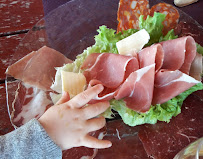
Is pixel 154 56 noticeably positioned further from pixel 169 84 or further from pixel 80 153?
pixel 80 153

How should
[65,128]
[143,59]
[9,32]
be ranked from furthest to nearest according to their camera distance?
1. [9,32]
2. [143,59]
3. [65,128]

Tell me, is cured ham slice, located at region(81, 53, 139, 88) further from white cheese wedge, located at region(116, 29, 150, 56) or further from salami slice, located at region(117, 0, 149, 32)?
salami slice, located at region(117, 0, 149, 32)

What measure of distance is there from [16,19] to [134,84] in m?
0.71

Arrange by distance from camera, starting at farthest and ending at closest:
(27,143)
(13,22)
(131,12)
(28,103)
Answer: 1. (13,22)
2. (131,12)
3. (28,103)
4. (27,143)

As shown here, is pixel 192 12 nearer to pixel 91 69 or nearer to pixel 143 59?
pixel 143 59

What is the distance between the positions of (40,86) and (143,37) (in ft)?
1.43

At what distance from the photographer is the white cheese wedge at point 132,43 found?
89 centimetres

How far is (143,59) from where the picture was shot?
862 mm

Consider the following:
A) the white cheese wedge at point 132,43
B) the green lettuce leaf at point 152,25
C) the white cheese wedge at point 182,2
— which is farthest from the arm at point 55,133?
the white cheese wedge at point 182,2

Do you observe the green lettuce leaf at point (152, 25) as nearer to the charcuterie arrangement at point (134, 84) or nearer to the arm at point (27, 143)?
the charcuterie arrangement at point (134, 84)

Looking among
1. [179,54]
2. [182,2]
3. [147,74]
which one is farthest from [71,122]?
[182,2]

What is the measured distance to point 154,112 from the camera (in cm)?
85

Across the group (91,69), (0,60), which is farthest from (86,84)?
(0,60)

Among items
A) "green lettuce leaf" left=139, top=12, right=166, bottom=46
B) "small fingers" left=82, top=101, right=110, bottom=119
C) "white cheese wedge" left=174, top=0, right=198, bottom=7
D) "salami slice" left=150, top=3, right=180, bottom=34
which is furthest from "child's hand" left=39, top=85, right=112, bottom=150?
"white cheese wedge" left=174, top=0, right=198, bottom=7
